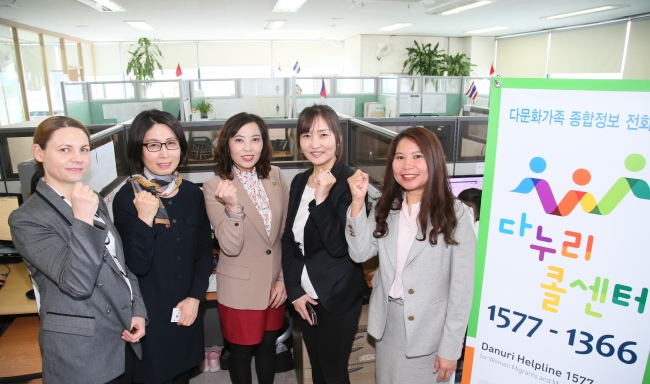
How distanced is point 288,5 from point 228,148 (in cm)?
504

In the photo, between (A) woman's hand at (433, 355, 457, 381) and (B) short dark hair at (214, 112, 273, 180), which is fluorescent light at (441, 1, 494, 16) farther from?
(A) woman's hand at (433, 355, 457, 381)

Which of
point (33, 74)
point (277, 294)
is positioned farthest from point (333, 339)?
point (33, 74)

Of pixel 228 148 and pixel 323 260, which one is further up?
pixel 228 148

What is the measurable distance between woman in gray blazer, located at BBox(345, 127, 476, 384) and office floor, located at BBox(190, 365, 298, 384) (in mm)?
1125

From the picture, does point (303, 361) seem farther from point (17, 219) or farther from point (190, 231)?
point (17, 219)

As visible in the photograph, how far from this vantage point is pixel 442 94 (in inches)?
268

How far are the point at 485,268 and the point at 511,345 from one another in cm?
22

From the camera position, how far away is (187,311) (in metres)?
1.53

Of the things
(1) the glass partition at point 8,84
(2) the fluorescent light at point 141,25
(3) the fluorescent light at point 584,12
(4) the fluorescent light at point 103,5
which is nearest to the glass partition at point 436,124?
(4) the fluorescent light at point 103,5

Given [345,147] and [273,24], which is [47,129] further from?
[273,24]

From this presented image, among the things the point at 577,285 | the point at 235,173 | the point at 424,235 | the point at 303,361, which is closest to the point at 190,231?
the point at 235,173

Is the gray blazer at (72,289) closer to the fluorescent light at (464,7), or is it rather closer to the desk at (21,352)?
the desk at (21,352)

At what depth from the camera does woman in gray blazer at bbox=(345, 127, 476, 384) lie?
128 centimetres

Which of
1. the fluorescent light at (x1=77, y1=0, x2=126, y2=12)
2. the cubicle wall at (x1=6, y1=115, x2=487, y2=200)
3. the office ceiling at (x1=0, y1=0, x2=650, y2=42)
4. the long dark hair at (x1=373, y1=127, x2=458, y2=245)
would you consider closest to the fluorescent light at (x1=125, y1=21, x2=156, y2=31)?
the office ceiling at (x1=0, y1=0, x2=650, y2=42)
